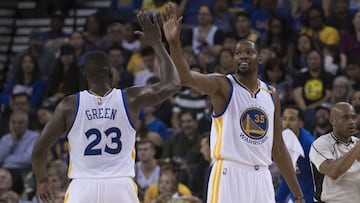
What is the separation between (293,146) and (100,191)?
3.09 metres

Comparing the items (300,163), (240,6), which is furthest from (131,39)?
(300,163)

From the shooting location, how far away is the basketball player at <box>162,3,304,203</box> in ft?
24.3

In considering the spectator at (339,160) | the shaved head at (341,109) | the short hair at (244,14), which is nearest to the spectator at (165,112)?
the short hair at (244,14)

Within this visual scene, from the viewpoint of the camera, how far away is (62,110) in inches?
267

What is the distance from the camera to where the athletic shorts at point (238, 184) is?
7.39m

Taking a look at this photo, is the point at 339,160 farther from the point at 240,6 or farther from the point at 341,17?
the point at 240,6

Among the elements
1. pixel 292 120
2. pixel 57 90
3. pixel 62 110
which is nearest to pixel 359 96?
pixel 292 120

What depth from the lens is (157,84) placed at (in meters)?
6.89

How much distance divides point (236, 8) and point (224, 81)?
7.32 m

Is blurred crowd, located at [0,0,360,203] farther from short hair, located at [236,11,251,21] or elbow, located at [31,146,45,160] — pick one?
elbow, located at [31,146,45,160]

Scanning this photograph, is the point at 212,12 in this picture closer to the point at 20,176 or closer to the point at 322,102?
the point at 322,102

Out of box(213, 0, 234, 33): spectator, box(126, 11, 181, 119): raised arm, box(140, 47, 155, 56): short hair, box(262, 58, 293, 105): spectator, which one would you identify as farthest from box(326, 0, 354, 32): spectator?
box(126, 11, 181, 119): raised arm

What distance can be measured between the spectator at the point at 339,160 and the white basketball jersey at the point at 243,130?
1.91 ft

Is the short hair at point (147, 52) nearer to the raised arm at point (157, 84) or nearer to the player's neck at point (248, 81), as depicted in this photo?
the player's neck at point (248, 81)
